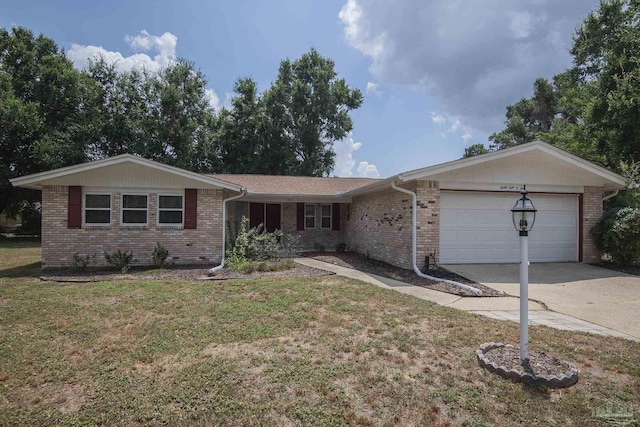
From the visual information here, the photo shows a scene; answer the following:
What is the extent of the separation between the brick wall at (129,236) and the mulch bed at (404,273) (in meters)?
4.07

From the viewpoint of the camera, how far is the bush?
9.47 meters

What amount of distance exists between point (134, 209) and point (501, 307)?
1039cm

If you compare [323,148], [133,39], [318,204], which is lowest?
[318,204]

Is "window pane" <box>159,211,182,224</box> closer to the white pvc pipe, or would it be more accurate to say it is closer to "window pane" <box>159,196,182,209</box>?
"window pane" <box>159,196,182,209</box>

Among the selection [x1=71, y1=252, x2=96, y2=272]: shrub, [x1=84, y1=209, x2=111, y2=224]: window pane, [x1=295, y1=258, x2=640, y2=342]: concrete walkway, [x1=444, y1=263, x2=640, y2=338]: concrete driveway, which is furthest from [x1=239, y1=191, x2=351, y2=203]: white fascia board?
[x1=444, y1=263, x2=640, y2=338]: concrete driveway

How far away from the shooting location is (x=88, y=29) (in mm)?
19094

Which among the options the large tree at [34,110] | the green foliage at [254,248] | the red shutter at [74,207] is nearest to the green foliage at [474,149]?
the green foliage at [254,248]

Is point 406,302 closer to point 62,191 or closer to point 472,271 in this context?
point 472,271

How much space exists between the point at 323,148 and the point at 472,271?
22410mm

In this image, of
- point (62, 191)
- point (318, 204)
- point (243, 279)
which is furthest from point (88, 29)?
point (243, 279)

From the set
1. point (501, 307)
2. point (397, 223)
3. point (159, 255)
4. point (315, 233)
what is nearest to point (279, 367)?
point (501, 307)

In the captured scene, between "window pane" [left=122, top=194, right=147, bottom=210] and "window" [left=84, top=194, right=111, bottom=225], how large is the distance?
1.54 ft

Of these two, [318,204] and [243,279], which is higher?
[318,204]

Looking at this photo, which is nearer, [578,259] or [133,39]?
[578,259]
